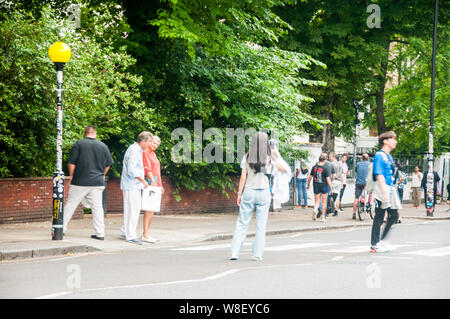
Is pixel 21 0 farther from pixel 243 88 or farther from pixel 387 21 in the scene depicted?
pixel 387 21

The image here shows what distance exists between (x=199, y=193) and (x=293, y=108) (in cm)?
364

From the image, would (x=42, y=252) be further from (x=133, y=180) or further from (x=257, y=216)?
(x=257, y=216)

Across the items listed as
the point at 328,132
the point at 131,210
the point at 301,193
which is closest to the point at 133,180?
the point at 131,210

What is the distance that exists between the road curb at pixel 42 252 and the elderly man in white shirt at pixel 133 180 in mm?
1262

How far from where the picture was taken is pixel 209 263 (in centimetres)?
1002

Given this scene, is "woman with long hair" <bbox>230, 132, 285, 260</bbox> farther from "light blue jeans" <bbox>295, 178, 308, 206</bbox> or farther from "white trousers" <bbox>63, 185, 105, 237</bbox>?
"light blue jeans" <bbox>295, 178, 308, 206</bbox>

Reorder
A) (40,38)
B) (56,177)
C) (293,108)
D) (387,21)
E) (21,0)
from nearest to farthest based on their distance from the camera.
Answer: (56,177), (40,38), (21,0), (293,108), (387,21)

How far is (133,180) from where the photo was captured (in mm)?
12820

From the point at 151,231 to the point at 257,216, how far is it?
5050 millimetres

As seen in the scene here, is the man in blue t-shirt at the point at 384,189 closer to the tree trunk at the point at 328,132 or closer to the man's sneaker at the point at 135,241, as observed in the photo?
the man's sneaker at the point at 135,241

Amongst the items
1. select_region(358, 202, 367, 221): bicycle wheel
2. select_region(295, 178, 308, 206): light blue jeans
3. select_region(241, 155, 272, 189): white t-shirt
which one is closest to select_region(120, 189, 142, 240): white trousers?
select_region(241, 155, 272, 189): white t-shirt

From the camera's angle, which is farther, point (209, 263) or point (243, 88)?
point (243, 88)

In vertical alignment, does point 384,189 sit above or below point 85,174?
below
